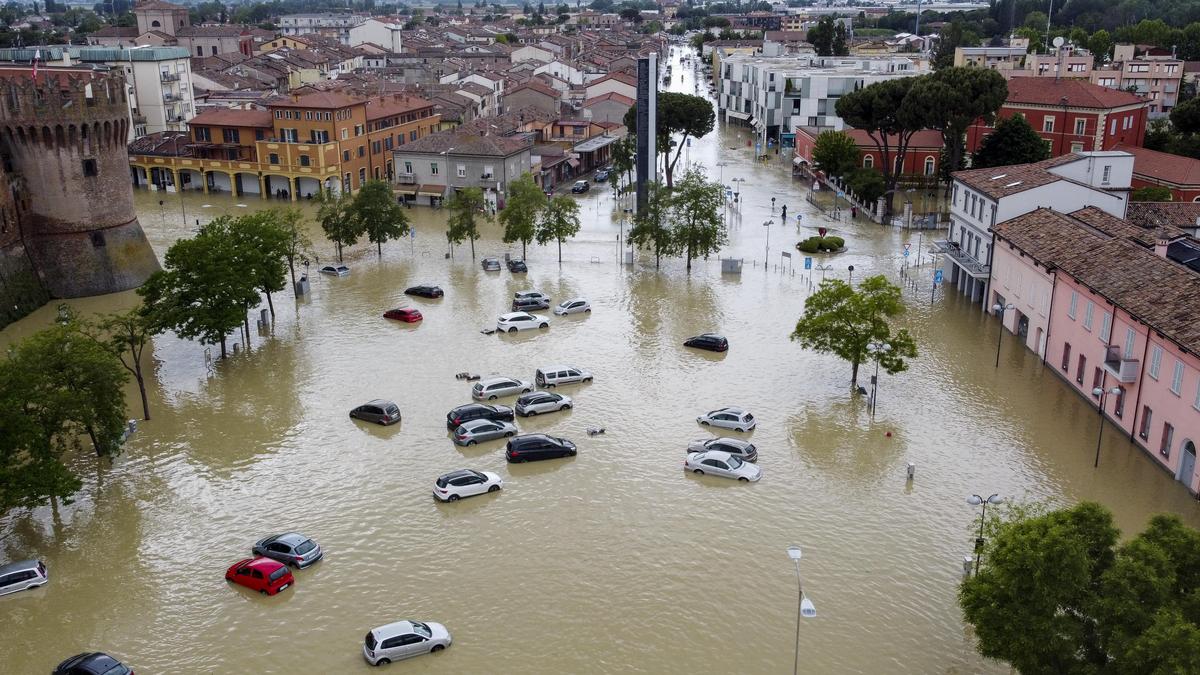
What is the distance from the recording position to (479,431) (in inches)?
1267

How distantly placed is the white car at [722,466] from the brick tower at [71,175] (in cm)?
3516

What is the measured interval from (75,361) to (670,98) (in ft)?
196

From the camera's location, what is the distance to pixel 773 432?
109 feet

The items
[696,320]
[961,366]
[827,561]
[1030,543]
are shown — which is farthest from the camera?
[696,320]

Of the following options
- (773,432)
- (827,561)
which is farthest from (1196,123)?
(827,561)

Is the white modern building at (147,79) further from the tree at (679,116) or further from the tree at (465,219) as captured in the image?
the tree at (465,219)

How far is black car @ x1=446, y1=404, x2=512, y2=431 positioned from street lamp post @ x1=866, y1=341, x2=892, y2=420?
1300 cm

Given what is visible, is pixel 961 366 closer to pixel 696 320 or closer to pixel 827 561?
pixel 696 320

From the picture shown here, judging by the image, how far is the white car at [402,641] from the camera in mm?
21250

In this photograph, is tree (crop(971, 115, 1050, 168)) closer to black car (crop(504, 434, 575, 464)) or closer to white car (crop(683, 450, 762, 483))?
white car (crop(683, 450, 762, 483))

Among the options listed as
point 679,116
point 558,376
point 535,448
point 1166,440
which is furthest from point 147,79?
point 1166,440

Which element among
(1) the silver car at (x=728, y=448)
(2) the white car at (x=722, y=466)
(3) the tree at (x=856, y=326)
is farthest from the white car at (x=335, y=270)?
A: (2) the white car at (x=722, y=466)

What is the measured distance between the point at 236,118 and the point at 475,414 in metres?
51.1

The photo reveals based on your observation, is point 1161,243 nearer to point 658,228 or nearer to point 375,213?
point 658,228
